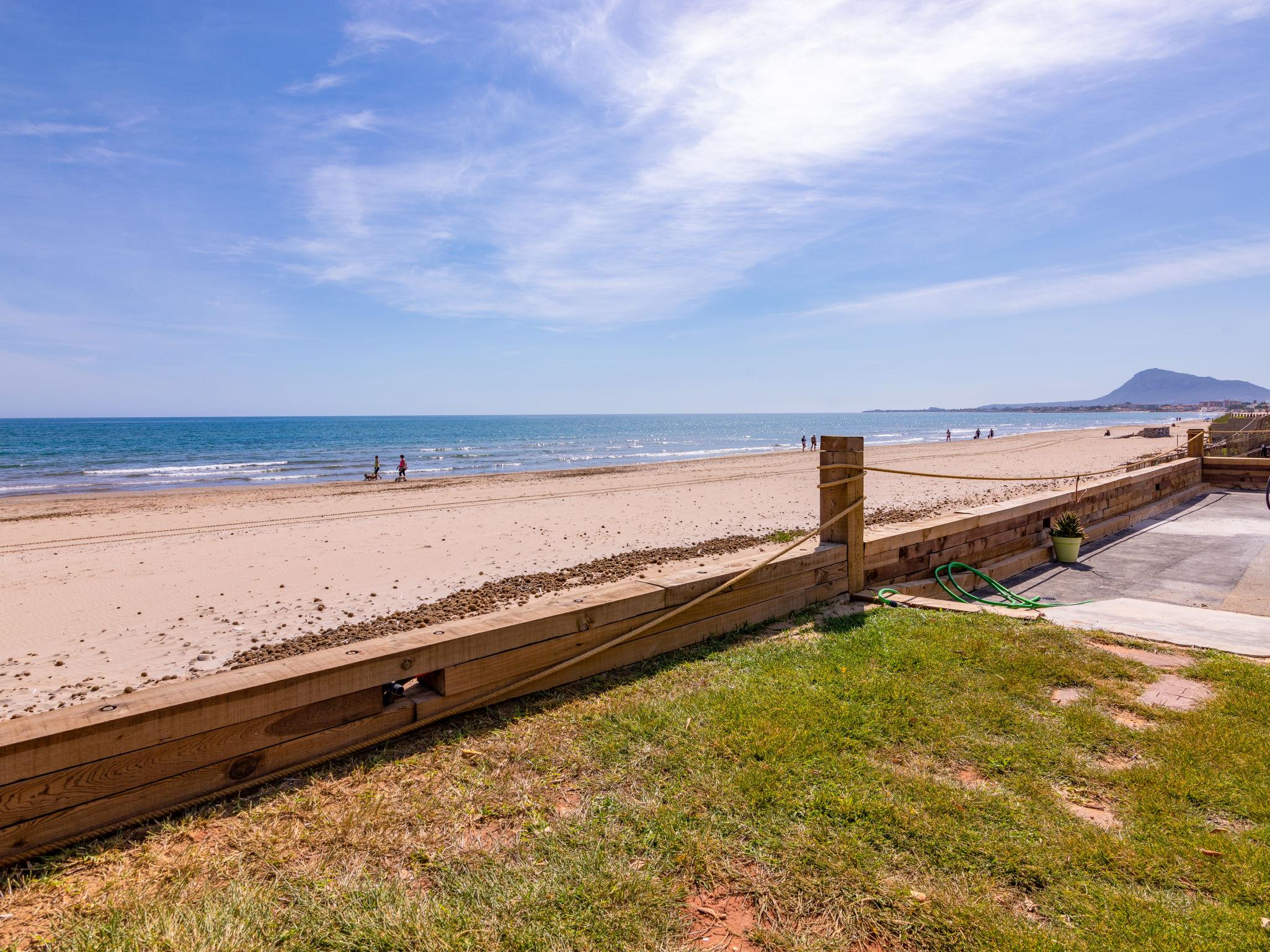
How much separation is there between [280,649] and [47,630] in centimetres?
375

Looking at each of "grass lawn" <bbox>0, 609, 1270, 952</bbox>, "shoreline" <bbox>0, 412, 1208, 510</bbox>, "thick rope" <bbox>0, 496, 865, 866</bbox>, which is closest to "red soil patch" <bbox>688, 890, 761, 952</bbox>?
"grass lawn" <bbox>0, 609, 1270, 952</bbox>

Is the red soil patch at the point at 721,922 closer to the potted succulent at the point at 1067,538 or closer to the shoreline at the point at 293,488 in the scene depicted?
the potted succulent at the point at 1067,538

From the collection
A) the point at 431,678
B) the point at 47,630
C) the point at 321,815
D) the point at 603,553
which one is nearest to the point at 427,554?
the point at 603,553

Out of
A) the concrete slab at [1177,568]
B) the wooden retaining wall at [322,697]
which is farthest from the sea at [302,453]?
the wooden retaining wall at [322,697]

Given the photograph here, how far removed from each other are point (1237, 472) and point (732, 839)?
17.5 meters

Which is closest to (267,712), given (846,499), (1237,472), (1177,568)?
(846,499)

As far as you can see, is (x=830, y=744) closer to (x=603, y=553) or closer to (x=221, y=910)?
(x=221, y=910)

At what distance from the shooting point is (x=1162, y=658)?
4336 mm

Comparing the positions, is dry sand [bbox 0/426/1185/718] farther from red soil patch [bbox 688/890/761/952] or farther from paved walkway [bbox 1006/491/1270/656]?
red soil patch [bbox 688/890/761/952]

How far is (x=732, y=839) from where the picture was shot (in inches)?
99.6

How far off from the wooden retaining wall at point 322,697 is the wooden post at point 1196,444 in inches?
537

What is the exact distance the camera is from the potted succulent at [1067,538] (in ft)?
28.3

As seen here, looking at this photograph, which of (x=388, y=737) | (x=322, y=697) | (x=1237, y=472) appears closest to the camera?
(x=322, y=697)

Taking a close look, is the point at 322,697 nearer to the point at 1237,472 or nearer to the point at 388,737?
the point at 388,737
